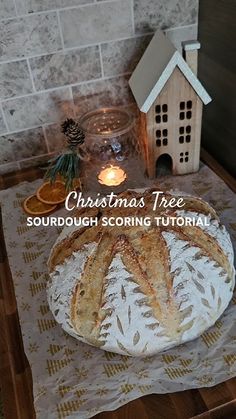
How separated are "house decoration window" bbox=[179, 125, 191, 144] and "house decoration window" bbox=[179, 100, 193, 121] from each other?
2cm

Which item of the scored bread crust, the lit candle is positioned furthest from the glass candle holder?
the scored bread crust

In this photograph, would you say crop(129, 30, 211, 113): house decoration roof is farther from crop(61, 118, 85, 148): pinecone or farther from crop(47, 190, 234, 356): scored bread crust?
crop(47, 190, 234, 356): scored bread crust

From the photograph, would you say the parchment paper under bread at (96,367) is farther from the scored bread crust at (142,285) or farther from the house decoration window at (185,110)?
the house decoration window at (185,110)

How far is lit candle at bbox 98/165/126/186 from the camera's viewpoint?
2.99ft

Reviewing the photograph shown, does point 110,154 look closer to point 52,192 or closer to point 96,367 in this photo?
point 52,192

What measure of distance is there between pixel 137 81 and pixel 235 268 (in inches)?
17.6

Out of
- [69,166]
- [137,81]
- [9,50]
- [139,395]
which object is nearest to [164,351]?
[139,395]

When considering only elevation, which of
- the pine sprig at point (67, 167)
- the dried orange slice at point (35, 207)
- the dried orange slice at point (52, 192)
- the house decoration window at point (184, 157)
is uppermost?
the pine sprig at point (67, 167)

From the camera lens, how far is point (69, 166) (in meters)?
0.90

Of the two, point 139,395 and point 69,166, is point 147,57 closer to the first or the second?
point 69,166

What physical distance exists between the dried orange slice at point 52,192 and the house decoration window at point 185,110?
0.97 ft

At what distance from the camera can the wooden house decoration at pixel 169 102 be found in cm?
84

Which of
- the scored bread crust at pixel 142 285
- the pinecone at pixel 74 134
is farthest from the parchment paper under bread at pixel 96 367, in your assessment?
the pinecone at pixel 74 134

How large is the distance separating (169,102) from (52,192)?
1.04ft
